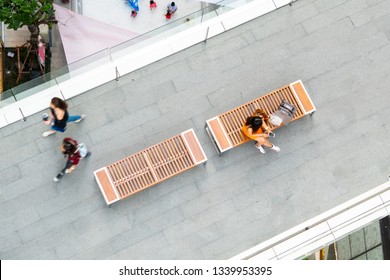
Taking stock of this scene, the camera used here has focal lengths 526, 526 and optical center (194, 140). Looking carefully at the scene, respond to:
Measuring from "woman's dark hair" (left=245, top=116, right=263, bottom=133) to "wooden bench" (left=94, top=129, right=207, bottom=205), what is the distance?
1.16 m

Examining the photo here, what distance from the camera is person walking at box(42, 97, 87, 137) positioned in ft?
35.6

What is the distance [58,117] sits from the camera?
1092 centimetres

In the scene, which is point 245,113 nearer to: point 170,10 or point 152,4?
point 170,10

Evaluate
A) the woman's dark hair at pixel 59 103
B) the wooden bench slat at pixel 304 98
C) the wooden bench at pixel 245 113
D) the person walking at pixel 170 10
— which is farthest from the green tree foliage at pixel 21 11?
the wooden bench slat at pixel 304 98

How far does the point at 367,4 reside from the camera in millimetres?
12461

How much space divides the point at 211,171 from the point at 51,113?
144 inches

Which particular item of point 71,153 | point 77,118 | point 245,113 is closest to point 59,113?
point 77,118

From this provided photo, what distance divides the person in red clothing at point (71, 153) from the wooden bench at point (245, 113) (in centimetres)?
274

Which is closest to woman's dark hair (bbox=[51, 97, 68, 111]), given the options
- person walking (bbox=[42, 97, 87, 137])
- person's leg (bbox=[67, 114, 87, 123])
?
person walking (bbox=[42, 97, 87, 137])

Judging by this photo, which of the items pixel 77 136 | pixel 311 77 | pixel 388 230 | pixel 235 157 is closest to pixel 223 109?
pixel 235 157

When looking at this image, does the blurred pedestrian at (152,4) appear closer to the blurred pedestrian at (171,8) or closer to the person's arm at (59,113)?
the blurred pedestrian at (171,8)

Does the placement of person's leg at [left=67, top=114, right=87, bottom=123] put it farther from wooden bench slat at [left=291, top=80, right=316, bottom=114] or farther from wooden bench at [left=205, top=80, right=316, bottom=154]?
wooden bench slat at [left=291, top=80, right=316, bottom=114]

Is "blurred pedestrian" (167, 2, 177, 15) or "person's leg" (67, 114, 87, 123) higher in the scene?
"blurred pedestrian" (167, 2, 177, 15)

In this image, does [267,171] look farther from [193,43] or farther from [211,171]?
[193,43]
